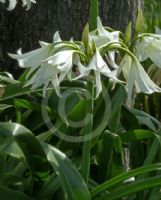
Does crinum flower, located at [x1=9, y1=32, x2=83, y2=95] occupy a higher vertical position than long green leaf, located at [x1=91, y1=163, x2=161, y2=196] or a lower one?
higher

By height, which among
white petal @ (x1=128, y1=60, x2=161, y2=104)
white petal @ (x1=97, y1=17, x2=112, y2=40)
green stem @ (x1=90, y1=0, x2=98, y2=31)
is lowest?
white petal @ (x1=128, y1=60, x2=161, y2=104)

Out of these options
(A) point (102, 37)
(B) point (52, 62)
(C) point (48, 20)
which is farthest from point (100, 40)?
(C) point (48, 20)

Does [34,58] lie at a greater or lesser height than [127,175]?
greater

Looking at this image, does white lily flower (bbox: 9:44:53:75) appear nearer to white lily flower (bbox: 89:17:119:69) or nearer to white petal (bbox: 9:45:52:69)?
white petal (bbox: 9:45:52:69)

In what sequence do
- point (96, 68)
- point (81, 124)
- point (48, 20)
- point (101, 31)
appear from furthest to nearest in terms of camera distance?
point (48, 20)
point (81, 124)
point (101, 31)
point (96, 68)

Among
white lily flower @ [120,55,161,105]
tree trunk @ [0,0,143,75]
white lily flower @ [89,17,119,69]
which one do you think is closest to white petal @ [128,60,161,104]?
white lily flower @ [120,55,161,105]

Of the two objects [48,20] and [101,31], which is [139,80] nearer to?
[101,31]

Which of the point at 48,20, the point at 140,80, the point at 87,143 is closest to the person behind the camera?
the point at 140,80

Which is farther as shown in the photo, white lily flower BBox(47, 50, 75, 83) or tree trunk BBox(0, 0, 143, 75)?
tree trunk BBox(0, 0, 143, 75)

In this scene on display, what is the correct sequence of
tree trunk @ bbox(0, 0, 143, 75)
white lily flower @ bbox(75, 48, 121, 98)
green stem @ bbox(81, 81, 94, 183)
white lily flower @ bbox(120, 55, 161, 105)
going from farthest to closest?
tree trunk @ bbox(0, 0, 143, 75)
green stem @ bbox(81, 81, 94, 183)
white lily flower @ bbox(120, 55, 161, 105)
white lily flower @ bbox(75, 48, 121, 98)

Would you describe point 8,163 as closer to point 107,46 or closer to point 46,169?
point 46,169
